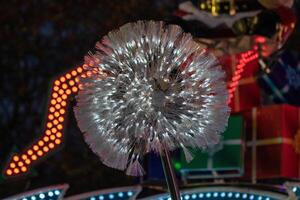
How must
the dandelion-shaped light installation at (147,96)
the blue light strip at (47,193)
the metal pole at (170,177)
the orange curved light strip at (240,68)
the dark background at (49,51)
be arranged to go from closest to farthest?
the metal pole at (170,177)
the dandelion-shaped light installation at (147,96)
the blue light strip at (47,193)
the orange curved light strip at (240,68)
the dark background at (49,51)

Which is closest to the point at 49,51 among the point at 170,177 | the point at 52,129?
the point at 52,129

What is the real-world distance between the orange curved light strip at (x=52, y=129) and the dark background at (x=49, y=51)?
7619 millimetres

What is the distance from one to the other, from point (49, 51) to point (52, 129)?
338 inches

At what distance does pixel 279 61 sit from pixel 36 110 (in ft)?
23.8

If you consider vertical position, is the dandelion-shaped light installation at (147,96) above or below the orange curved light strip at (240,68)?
below

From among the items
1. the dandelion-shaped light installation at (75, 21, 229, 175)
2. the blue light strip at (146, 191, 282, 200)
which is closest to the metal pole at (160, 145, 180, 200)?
the dandelion-shaped light installation at (75, 21, 229, 175)

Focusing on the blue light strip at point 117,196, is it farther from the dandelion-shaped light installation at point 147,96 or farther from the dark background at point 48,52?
the dark background at point 48,52

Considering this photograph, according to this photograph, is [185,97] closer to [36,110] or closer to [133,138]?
[133,138]

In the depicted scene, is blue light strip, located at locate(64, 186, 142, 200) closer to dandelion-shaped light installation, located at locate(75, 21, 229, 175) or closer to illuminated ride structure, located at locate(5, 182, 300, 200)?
illuminated ride structure, located at locate(5, 182, 300, 200)

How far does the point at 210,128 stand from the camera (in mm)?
4496

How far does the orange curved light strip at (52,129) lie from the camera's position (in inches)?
286

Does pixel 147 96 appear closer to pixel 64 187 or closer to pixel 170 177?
pixel 170 177

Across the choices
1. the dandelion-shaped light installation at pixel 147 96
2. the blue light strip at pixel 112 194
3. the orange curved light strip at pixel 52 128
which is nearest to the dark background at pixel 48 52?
the orange curved light strip at pixel 52 128

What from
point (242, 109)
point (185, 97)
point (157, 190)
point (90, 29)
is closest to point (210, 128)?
point (185, 97)
